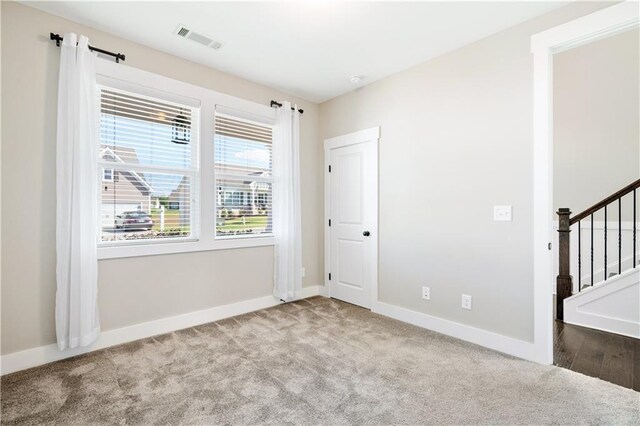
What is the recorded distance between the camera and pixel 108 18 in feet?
8.23

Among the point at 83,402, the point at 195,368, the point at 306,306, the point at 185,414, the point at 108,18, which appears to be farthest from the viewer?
the point at 306,306

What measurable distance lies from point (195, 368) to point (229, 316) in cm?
114

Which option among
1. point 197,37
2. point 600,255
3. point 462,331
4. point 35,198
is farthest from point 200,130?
point 600,255

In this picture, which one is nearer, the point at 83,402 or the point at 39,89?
the point at 83,402

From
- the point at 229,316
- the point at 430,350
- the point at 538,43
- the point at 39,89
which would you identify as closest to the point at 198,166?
the point at 39,89

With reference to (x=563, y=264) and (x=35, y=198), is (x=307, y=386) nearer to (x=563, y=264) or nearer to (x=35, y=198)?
(x=35, y=198)

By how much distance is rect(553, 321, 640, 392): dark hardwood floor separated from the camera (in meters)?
2.21

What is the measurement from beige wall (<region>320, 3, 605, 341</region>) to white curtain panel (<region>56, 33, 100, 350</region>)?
9.22 ft

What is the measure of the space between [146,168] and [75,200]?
0.67 metres

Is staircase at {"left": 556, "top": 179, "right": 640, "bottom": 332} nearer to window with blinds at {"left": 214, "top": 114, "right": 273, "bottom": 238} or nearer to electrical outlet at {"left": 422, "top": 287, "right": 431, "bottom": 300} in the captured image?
electrical outlet at {"left": 422, "top": 287, "right": 431, "bottom": 300}

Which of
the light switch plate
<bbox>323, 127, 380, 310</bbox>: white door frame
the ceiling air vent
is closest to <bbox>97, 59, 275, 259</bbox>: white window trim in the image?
the ceiling air vent

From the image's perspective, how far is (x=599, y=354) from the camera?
2.56 metres

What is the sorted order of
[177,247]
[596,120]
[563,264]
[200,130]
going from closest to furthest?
[177,247] < [200,130] < [563,264] < [596,120]

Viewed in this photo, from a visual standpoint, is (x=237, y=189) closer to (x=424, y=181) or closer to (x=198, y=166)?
(x=198, y=166)
